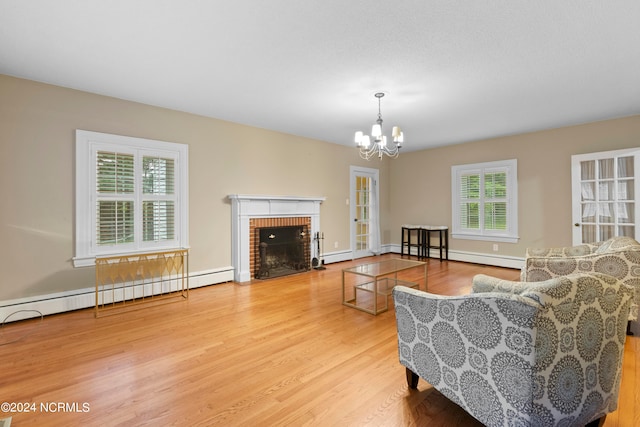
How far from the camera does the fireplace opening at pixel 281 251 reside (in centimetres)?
495

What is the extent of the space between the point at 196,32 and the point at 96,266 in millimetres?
2669

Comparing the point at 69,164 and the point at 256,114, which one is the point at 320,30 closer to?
the point at 256,114

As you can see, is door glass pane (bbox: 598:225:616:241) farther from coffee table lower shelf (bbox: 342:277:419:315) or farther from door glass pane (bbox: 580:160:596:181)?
coffee table lower shelf (bbox: 342:277:419:315)

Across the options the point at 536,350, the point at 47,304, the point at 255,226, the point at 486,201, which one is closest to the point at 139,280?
the point at 47,304

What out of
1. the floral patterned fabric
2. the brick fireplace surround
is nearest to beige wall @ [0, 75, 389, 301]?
the brick fireplace surround

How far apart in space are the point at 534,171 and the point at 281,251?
15.7 ft

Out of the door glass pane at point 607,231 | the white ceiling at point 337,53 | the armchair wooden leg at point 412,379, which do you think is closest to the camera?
the armchair wooden leg at point 412,379

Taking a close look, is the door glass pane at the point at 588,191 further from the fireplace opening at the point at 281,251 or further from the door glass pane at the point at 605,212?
the fireplace opening at the point at 281,251

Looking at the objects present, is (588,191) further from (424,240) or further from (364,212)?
(364,212)

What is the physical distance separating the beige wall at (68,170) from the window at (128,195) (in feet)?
0.34

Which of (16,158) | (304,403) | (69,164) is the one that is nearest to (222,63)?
(69,164)

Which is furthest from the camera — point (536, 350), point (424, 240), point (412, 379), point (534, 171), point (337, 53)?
point (424, 240)

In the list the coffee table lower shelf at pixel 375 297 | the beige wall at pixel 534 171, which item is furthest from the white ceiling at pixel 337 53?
the coffee table lower shelf at pixel 375 297

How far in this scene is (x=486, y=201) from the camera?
5.93m
